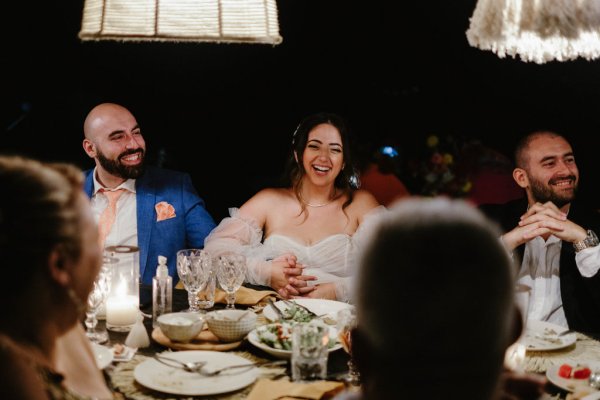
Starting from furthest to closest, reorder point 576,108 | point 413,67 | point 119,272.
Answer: point 413,67 < point 576,108 < point 119,272

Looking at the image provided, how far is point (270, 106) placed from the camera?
9242mm

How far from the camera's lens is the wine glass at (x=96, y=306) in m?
2.24

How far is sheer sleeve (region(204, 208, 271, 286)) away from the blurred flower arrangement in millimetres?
3735

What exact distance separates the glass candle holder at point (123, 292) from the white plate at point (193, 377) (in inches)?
16.0

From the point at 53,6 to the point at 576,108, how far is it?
5.27m

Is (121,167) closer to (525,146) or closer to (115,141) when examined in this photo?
(115,141)

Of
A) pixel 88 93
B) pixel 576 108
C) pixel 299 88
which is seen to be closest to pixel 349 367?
pixel 576 108

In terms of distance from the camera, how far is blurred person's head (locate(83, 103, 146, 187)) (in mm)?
3887

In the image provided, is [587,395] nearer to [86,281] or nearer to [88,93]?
[86,281]

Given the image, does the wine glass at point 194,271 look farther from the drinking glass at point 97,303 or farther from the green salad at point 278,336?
the green salad at point 278,336

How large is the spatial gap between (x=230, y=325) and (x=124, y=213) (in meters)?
2.01

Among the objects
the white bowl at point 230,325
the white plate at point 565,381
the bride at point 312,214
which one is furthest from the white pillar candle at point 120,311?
the white plate at point 565,381

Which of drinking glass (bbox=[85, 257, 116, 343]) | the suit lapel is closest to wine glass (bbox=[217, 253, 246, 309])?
drinking glass (bbox=[85, 257, 116, 343])

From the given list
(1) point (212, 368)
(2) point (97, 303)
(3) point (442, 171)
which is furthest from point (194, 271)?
(3) point (442, 171)
